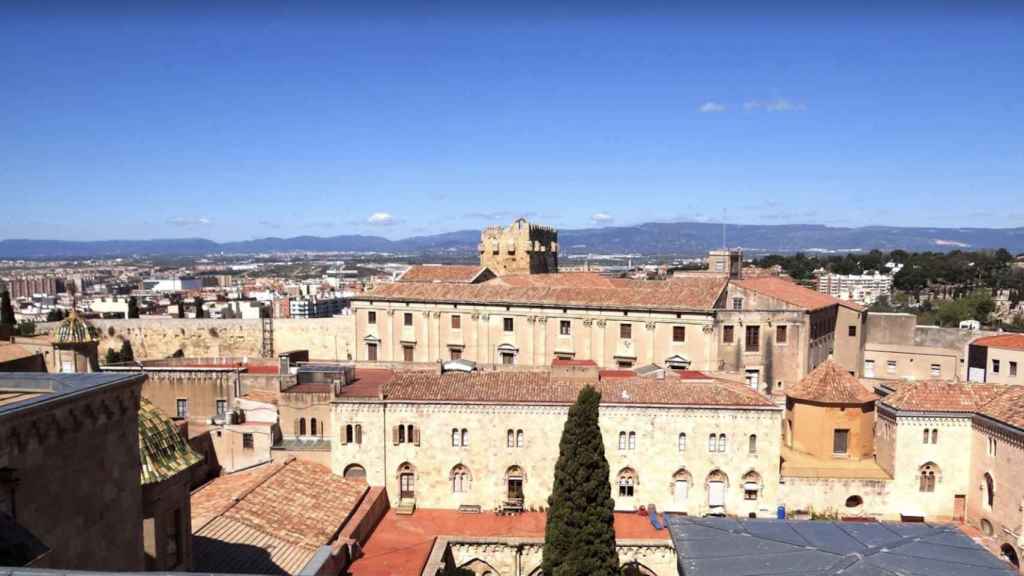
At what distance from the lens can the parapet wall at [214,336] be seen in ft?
192

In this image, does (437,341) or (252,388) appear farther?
(437,341)

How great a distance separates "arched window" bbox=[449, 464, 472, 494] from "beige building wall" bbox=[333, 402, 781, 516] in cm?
16

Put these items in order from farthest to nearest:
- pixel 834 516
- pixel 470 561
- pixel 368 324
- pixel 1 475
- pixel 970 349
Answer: pixel 368 324 < pixel 970 349 < pixel 834 516 < pixel 470 561 < pixel 1 475

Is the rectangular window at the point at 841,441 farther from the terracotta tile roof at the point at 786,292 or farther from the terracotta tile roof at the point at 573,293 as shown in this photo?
the terracotta tile roof at the point at 786,292

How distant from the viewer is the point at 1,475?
27.3ft

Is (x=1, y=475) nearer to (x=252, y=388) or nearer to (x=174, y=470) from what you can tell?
(x=174, y=470)

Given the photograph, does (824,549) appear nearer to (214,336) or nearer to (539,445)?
(539,445)

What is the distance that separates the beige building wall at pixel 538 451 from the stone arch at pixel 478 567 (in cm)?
408

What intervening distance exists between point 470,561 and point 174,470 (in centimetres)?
1446

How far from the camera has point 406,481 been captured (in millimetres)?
30500

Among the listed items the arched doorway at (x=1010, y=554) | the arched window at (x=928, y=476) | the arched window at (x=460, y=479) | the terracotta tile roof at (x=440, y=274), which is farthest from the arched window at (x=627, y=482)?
the terracotta tile roof at (x=440, y=274)

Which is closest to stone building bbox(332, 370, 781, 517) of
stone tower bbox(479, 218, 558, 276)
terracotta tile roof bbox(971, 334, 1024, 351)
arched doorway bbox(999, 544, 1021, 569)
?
arched doorway bbox(999, 544, 1021, 569)

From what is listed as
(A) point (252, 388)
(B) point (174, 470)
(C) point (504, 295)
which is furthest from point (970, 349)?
(B) point (174, 470)

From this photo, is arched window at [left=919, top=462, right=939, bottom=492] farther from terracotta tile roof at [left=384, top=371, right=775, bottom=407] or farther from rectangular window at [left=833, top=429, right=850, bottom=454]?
terracotta tile roof at [left=384, top=371, right=775, bottom=407]
